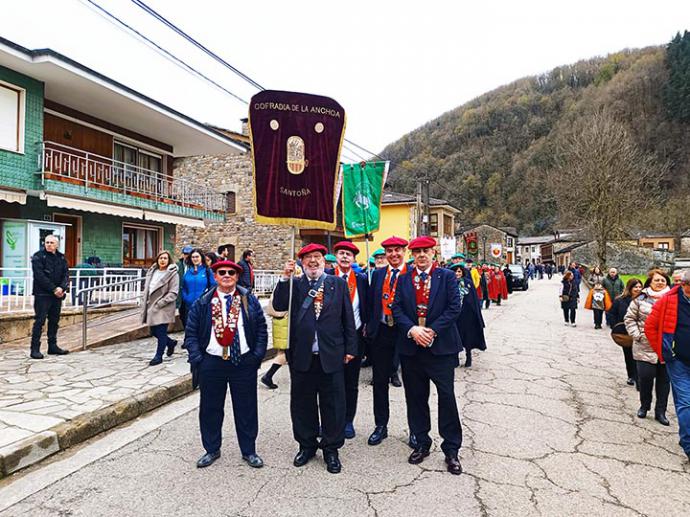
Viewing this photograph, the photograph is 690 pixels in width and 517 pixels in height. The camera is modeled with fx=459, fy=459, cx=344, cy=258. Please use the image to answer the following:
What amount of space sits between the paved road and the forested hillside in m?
62.8

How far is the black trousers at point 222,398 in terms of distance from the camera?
395 centimetres

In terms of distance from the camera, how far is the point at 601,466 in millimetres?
3938

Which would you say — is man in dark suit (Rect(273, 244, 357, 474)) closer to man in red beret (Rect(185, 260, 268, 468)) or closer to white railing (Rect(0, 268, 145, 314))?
man in red beret (Rect(185, 260, 268, 468))

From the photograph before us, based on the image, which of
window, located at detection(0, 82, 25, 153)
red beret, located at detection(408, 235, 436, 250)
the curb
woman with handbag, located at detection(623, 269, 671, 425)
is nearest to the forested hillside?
window, located at detection(0, 82, 25, 153)

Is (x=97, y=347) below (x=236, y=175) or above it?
below

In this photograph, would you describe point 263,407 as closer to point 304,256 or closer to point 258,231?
point 304,256

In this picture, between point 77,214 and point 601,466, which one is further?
point 77,214

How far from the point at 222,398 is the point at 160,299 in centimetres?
356

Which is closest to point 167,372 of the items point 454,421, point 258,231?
point 454,421

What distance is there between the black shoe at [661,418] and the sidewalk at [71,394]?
18.8ft

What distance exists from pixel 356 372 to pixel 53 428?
293 centimetres

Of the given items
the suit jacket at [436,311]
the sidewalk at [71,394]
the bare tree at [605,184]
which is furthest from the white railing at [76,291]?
the bare tree at [605,184]

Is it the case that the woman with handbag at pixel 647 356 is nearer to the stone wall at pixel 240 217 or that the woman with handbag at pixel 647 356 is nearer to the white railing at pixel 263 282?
the white railing at pixel 263 282

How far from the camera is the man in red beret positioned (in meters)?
3.94
